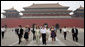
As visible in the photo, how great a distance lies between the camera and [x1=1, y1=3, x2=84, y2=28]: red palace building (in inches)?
1080

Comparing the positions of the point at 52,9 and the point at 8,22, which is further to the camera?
the point at 52,9

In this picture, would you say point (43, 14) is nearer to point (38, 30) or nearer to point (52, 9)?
point (52, 9)

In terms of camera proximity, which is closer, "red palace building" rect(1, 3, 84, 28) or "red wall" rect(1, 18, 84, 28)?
"red wall" rect(1, 18, 84, 28)

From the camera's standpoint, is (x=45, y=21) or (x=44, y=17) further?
(x=44, y=17)

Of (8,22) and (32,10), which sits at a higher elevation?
(32,10)

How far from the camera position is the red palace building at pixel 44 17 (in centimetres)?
2742

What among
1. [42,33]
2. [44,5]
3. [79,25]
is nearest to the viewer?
[42,33]

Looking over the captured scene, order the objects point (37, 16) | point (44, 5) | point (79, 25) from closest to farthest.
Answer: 1. point (79, 25)
2. point (37, 16)
3. point (44, 5)

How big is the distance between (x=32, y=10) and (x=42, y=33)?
23023 millimetres

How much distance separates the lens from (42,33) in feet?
23.8

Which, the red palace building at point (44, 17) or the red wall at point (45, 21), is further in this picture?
the red palace building at point (44, 17)

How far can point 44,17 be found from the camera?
94.8ft

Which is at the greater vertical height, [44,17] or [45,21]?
[44,17]

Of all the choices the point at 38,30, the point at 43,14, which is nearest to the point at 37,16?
the point at 43,14
